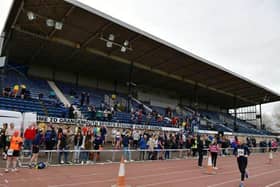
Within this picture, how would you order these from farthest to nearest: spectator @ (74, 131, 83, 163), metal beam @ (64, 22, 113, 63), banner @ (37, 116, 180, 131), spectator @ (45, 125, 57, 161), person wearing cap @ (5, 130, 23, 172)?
metal beam @ (64, 22, 113, 63) → banner @ (37, 116, 180, 131) → spectator @ (74, 131, 83, 163) → spectator @ (45, 125, 57, 161) → person wearing cap @ (5, 130, 23, 172)

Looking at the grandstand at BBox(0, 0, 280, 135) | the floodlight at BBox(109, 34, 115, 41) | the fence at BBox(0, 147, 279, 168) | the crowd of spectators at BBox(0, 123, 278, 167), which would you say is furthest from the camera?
the floodlight at BBox(109, 34, 115, 41)

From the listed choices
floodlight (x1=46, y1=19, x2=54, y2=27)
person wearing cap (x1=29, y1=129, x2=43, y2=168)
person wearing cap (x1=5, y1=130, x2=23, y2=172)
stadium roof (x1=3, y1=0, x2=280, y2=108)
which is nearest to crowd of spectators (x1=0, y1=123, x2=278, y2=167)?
person wearing cap (x1=29, y1=129, x2=43, y2=168)

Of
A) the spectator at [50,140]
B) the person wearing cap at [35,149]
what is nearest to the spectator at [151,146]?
the spectator at [50,140]

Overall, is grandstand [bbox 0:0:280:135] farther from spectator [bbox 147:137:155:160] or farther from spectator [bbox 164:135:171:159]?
spectator [bbox 147:137:155:160]

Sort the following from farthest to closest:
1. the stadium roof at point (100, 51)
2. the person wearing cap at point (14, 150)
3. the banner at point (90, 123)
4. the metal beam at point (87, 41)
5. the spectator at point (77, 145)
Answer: the metal beam at point (87, 41) < the stadium roof at point (100, 51) < the banner at point (90, 123) < the spectator at point (77, 145) < the person wearing cap at point (14, 150)

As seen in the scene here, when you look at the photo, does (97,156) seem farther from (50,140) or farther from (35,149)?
(35,149)

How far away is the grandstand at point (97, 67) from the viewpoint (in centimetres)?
1895

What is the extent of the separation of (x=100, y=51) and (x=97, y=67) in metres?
4.77

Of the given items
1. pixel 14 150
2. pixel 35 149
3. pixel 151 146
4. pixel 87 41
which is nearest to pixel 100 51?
pixel 87 41

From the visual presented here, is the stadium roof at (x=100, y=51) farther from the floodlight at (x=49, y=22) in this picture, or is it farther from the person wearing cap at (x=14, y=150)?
the person wearing cap at (x=14, y=150)

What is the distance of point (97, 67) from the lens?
97.0ft

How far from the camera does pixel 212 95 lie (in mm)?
43906

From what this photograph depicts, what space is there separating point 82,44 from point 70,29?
2864mm

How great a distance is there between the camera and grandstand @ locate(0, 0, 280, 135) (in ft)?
62.2
